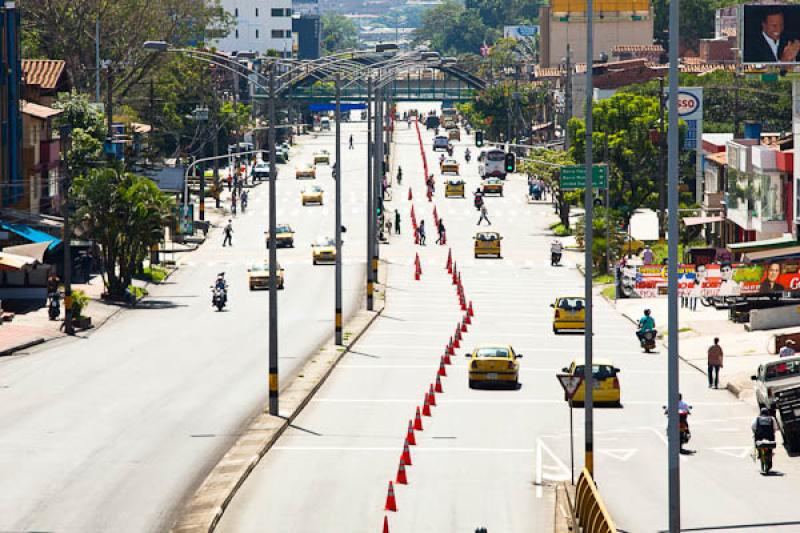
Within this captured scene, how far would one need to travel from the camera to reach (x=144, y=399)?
154 feet

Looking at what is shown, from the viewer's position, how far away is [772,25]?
3214 inches

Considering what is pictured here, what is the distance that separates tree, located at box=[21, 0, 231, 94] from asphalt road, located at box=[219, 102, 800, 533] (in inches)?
2742

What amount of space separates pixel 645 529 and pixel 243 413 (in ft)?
52.9

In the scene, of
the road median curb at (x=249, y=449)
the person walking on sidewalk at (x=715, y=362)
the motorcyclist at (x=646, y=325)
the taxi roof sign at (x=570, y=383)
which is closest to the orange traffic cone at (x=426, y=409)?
the road median curb at (x=249, y=449)

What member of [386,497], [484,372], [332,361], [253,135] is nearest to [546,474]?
[386,497]

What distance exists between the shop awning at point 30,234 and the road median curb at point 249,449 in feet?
75.4

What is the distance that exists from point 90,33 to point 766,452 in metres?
106

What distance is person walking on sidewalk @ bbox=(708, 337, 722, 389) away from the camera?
50594mm

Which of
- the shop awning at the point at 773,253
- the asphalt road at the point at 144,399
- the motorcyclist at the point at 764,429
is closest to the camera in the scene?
the asphalt road at the point at 144,399

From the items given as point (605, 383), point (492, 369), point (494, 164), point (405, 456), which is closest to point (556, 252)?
point (492, 369)

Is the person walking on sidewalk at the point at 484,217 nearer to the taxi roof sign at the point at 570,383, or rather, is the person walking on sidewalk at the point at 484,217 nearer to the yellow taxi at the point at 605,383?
the yellow taxi at the point at 605,383

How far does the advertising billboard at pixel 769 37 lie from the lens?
81375mm

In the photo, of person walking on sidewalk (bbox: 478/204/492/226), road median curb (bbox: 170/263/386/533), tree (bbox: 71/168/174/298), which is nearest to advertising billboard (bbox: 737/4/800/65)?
tree (bbox: 71/168/174/298)

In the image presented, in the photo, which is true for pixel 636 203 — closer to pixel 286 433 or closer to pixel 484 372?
pixel 484 372
